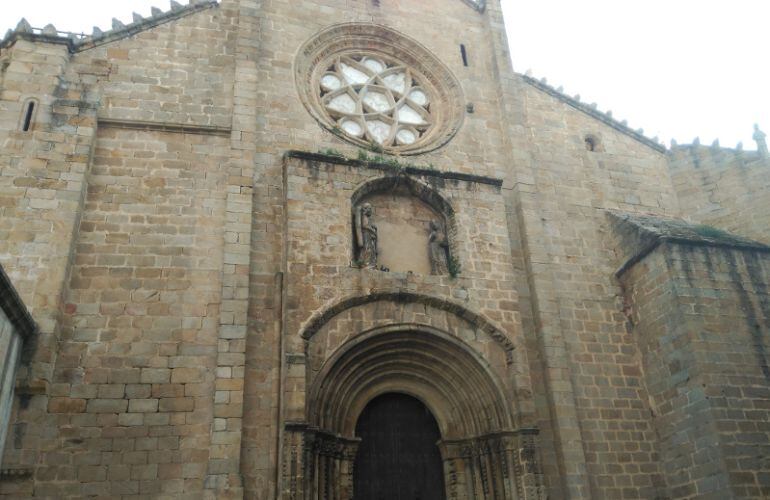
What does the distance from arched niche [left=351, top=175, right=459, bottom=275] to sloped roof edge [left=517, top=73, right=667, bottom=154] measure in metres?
4.11

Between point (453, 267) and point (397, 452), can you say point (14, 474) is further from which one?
point (453, 267)

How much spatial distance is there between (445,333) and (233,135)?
4469 mm

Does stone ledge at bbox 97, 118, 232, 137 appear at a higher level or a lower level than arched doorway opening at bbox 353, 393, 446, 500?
higher

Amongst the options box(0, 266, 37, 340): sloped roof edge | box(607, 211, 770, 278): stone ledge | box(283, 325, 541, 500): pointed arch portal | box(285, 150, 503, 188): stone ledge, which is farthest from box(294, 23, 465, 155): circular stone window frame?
Result: box(0, 266, 37, 340): sloped roof edge

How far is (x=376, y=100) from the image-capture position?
12.9 meters

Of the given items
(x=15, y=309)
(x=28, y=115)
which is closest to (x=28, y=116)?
(x=28, y=115)

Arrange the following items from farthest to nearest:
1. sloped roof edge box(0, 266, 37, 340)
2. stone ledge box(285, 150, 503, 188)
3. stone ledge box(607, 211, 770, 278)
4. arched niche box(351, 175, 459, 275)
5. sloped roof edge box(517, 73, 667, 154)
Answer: sloped roof edge box(517, 73, 667, 154) → stone ledge box(607, 211, 770, 278) → stone ledge box(285, 150, 503, 188) → arched niche box(351, 175, 459, 275) → sloped roof edge box(0, 266, 37, 340)

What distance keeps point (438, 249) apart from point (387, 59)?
4533 mm

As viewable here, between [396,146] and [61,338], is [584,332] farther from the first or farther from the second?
[61,338]

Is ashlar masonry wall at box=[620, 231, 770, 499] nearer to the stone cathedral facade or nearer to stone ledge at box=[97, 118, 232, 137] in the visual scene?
the stone cathedral facade

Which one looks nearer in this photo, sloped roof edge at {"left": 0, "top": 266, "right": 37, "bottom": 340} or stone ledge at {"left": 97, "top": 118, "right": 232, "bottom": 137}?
sloped roof edge at {"left": 0, "top": 266, "right": 37, "bottom": 340}

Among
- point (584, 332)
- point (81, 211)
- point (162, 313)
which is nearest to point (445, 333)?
point (584, 332)

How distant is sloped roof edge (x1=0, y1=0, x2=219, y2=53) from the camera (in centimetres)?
1067

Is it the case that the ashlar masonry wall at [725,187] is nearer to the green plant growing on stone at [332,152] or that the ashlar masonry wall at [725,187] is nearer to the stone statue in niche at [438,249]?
the stone statue in niche at [438,249]
